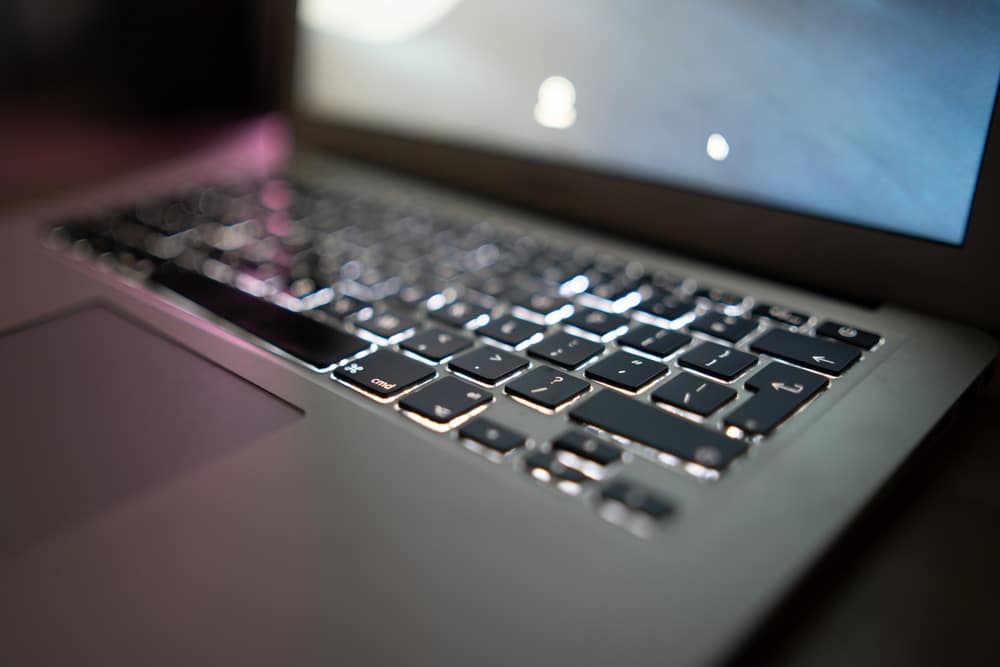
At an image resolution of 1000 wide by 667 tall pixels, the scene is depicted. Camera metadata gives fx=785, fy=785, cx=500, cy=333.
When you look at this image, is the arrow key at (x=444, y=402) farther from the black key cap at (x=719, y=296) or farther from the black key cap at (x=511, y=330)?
the black key cap at (x=719, y=296)

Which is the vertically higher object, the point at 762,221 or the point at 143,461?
the point at 762,221

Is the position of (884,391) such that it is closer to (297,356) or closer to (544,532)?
(544,532)

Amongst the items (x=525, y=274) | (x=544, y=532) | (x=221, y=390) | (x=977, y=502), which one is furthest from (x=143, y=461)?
(x=977, y=502)

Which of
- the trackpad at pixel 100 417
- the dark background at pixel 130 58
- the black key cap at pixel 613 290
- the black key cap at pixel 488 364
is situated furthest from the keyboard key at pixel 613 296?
the dark background at pixel 130 58

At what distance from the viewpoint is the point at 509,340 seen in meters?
0.46

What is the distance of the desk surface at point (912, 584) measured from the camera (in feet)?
1.02

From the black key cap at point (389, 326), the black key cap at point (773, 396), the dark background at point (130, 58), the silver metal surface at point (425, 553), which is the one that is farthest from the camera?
the dark background at point (130, 58)

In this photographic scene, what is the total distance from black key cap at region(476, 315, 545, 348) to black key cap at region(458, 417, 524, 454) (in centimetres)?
9

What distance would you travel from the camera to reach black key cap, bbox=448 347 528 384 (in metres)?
0.41

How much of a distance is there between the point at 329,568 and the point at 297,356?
18 cm

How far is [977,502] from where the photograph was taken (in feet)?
1.30

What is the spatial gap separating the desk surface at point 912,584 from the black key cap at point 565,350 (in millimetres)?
Result: 161

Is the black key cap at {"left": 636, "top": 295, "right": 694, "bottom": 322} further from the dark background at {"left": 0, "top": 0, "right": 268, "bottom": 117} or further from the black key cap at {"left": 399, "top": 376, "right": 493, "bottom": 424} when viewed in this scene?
the dark background at {"left": 0, "top": 0, "right": 268, "bottom": 117}

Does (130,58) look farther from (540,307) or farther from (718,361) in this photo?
(718,361)
